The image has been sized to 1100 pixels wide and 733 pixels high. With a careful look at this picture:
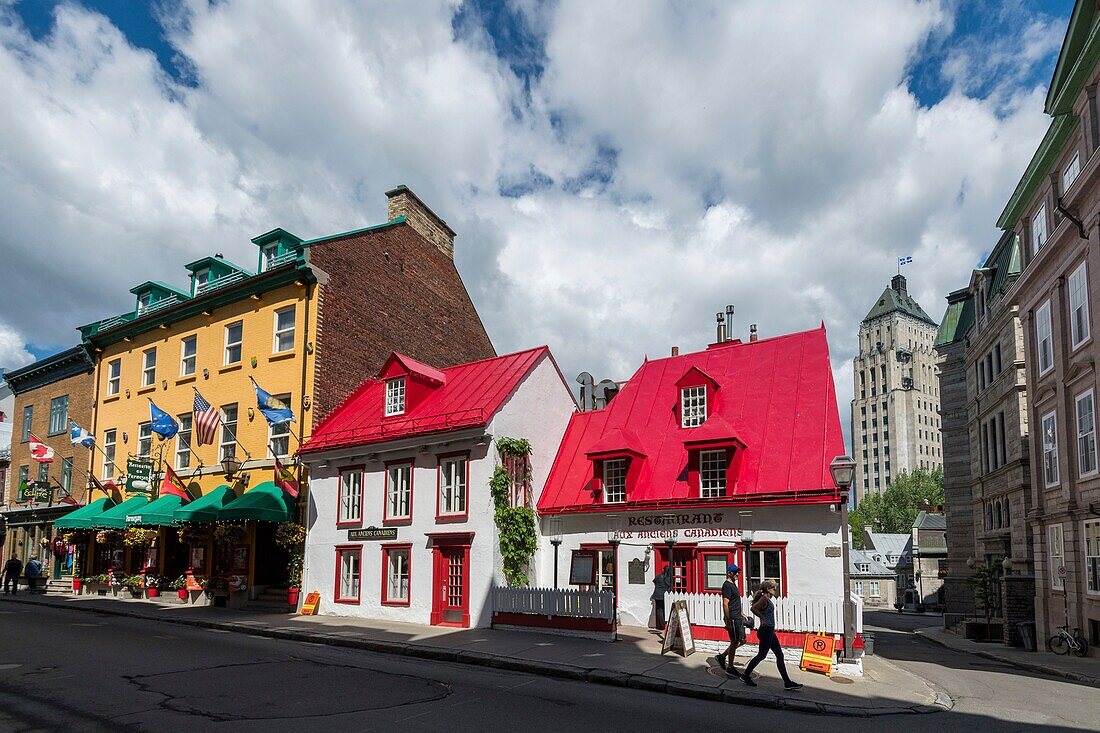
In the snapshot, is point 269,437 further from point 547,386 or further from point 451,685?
point 451,685

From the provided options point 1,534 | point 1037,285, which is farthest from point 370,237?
point 1,534

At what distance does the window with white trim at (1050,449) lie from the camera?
918 inches

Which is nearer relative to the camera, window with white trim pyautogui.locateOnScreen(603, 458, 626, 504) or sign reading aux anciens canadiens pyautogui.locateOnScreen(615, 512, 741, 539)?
sign reading aux anciens canadiens pyautogui.locateOnScreen(615, 512, 741, 539)

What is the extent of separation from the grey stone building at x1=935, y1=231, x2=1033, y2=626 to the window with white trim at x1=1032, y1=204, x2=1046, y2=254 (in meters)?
1.79

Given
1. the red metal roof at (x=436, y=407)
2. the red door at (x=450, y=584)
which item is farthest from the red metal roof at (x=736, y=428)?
the red metal roof at (x=436, y=407)

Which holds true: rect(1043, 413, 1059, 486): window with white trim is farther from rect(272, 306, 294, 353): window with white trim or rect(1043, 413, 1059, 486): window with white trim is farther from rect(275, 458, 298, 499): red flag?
rect(272, 306, 294, 353): window with white trim

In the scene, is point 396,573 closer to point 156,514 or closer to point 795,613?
point 156,514

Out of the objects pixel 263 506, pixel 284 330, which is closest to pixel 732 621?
pixel 263 506

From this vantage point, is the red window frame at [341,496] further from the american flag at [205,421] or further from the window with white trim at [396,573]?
the american flag at [205,421]

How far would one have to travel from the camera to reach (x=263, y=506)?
81.8 feet

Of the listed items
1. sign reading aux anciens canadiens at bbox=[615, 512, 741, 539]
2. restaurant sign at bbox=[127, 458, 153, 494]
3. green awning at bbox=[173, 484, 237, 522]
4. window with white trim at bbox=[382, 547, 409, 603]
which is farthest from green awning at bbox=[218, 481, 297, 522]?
sign reading aux anciens canadiens at bbox=[615, 512, 741, 539]

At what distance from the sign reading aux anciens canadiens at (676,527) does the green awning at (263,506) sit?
1119 centimetres

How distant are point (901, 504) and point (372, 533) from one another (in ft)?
311

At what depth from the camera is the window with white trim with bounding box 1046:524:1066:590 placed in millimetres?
22562
